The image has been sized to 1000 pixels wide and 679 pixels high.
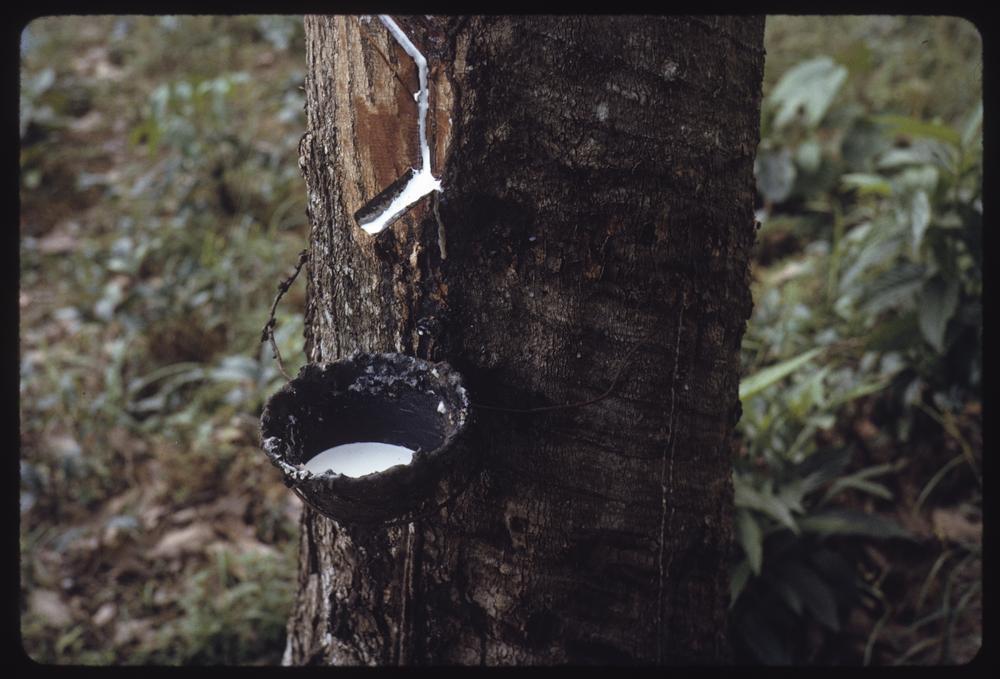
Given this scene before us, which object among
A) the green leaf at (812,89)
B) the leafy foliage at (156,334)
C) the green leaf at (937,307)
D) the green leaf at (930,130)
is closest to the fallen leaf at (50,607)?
the leafy foliage at (156,334)

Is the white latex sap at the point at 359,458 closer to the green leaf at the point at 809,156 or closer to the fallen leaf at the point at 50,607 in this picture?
the fallen leaf at the point at 50,607

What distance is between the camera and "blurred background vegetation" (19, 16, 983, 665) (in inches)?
84.9

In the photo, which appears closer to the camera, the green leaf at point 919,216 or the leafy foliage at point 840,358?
the leafy foliage at point 840,358

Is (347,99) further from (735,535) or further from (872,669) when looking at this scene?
(872,669)

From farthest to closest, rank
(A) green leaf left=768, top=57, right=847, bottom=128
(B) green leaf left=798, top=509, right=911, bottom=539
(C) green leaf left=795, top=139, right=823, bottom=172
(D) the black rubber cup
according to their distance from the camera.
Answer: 1. (C) green leaf left=795, top=139, right=823, bottom=172
2. (A) green leaf left=768, top=57, right=847, bottom=128
3. (B) green leaf left=798, top=509, right=911, bottom=539
4. (D) the black rubber cup

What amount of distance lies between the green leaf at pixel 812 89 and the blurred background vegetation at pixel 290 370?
0.5 inches

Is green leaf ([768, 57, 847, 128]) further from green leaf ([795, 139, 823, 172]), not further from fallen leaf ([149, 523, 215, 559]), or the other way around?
fallen leaf ([149, 523, 215, 559])

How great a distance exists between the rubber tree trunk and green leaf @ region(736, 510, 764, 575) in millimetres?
359

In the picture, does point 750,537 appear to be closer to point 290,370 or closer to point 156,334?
A: point 290,370

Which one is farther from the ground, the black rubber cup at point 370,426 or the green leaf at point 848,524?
the black rubber cup at point 370,426

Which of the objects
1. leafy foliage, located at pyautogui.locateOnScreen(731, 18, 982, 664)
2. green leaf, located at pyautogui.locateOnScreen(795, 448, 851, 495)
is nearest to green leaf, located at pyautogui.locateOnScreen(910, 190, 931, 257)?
leafy foliage, located at pyautogui.locateOnScreen(731, 18, 982, 664)

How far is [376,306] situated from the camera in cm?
138

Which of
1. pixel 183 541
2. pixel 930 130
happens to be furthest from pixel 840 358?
pixel 183 541

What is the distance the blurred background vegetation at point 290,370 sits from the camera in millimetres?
2156
